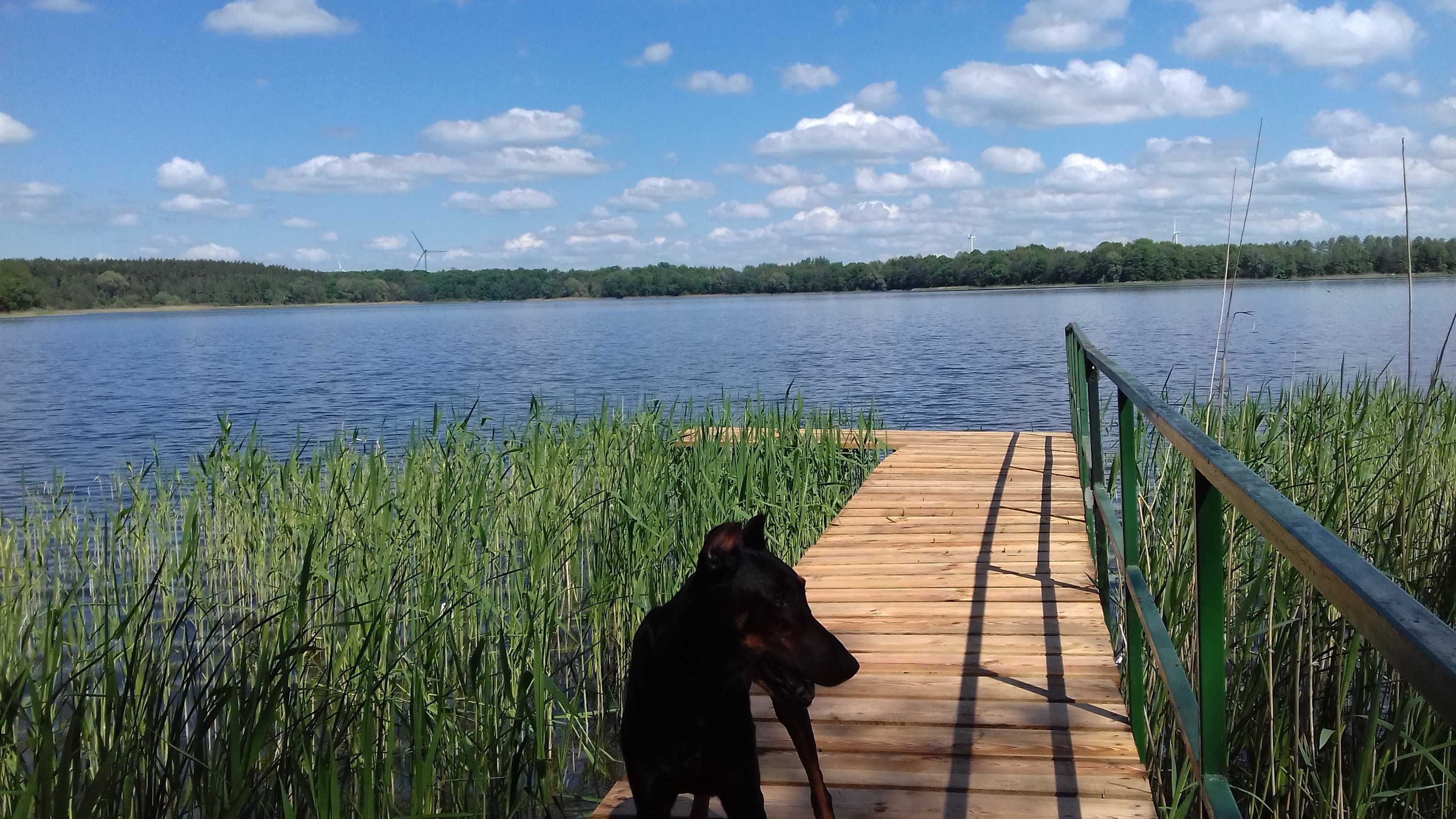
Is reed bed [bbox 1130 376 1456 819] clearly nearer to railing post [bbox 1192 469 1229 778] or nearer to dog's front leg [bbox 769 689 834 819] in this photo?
railing post [bbox 1192 469 1229 778]

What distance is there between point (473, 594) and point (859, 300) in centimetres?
7504

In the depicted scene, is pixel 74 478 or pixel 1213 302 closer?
pixel 74 478

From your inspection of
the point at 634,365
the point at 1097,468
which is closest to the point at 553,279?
the point at 634,365

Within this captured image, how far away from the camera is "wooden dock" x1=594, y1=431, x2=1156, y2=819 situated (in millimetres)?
2786

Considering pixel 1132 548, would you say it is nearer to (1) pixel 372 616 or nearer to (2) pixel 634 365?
(1) pixel 372 616

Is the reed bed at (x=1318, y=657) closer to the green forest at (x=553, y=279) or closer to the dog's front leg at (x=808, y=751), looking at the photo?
the dog's front leg at (x=808, y=751)

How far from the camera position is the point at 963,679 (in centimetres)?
362

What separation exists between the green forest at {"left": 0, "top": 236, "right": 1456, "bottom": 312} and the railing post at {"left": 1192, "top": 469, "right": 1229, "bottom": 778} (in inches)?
1871

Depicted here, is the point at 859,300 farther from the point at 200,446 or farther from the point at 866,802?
the point at 866,802

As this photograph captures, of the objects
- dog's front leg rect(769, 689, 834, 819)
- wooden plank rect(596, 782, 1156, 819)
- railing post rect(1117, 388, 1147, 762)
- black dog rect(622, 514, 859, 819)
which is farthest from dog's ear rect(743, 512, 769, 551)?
railing post rect(1117, 388, 1147, 762)

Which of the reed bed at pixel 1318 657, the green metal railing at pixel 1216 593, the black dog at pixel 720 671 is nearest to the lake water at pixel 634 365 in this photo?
the reed bed at pixel 1318 657

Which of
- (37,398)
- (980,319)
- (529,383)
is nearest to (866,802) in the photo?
(529,383)

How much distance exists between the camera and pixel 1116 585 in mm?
6301

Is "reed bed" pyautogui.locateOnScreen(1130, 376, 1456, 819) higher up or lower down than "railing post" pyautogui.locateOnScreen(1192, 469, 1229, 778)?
lower down
